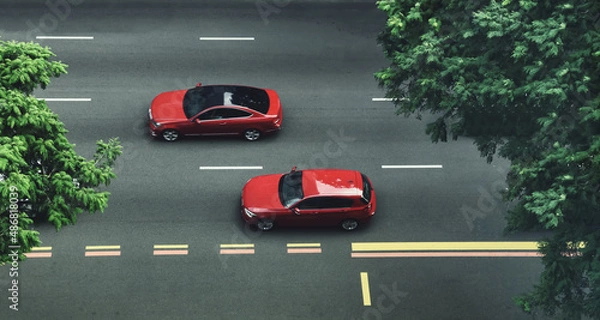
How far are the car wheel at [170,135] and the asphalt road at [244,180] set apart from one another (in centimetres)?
28

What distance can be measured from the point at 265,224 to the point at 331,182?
8.13 feet

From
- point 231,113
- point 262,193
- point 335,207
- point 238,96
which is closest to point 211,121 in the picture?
point 231,113

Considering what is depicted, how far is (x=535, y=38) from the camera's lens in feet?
58.4

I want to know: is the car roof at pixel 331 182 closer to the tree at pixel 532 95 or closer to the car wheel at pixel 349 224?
the car wheel at pixel 349 224

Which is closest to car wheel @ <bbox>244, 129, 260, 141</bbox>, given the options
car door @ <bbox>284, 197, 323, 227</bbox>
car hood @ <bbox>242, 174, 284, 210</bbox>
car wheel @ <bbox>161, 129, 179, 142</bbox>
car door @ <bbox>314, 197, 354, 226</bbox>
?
car wheel @ <bbox>161, 129, 179, 142</bbox>

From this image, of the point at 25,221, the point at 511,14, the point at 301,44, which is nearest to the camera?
the point at 25,221

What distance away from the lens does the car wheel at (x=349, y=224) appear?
25141 mm

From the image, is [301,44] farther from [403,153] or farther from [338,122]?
[403,153]

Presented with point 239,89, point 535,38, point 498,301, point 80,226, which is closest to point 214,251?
point 80,226

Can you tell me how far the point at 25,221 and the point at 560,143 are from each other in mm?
12128

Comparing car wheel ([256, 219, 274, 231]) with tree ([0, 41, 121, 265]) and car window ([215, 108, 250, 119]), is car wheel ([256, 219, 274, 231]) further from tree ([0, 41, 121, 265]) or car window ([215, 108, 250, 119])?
tree ([0, 41, 121, 265])

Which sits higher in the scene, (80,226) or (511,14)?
(511,14)

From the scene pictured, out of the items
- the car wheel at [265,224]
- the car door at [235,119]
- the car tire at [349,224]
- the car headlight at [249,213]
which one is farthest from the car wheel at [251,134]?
the car tire at [349,224]

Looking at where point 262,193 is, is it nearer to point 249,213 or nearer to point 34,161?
point 249,213
